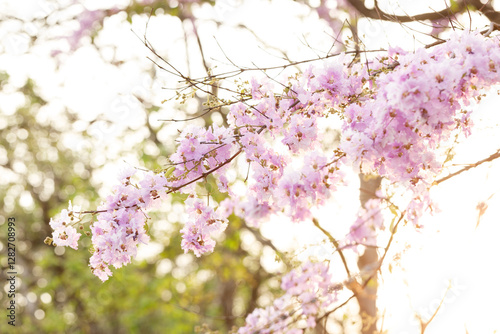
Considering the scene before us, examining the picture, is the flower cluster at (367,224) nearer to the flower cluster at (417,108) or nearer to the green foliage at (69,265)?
the flower cluster at (417,108)

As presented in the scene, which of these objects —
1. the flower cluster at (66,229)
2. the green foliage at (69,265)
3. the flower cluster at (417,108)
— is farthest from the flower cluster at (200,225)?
the green foliage at (69,265)

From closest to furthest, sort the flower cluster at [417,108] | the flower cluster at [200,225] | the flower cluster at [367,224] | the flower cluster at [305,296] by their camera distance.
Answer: the flower cluster at [417,108] < the flower cluster at [367,224] < the flower cluster at [200,225] < the flower cluster at [305,296]

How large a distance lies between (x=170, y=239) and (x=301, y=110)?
601cm

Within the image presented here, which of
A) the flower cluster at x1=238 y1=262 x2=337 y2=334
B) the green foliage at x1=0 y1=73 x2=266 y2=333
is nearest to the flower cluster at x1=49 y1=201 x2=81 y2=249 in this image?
the flower cluster at x1=238 y1=262 x2=337 y2=334

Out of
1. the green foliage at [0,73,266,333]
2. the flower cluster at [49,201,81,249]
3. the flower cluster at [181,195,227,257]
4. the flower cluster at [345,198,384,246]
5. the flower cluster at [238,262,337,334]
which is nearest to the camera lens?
the flower cluster at [345,198,384,246]

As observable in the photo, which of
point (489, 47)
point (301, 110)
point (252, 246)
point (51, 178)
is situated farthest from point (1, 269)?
point (489, 47)

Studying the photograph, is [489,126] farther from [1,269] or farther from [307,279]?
[1,269]

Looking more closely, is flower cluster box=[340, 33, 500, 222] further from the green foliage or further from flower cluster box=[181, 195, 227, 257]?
the green foliage

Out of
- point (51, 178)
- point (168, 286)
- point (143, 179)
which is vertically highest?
point (51, 178)

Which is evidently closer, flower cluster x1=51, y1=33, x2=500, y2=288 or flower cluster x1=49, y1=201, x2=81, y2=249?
flower cluster x1=51, y1=33, x2=500, y2=288

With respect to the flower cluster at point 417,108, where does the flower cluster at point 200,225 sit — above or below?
above

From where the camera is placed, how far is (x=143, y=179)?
5.85ft

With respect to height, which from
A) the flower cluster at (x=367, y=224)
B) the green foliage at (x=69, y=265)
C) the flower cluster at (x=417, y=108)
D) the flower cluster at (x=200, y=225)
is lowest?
the flower cluster at (x=367, y=224)

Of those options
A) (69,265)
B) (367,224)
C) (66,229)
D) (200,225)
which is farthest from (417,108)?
(69,265)
